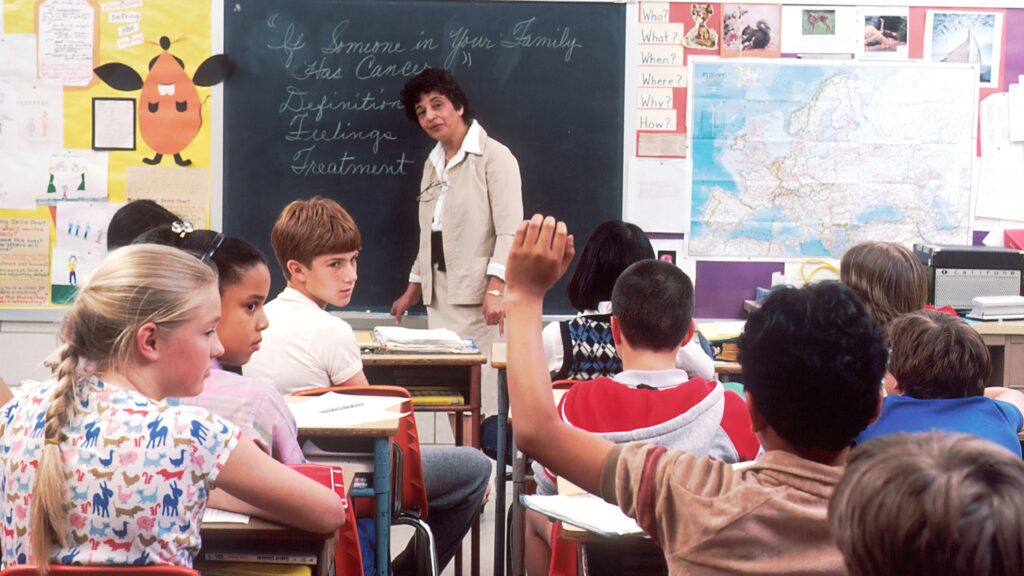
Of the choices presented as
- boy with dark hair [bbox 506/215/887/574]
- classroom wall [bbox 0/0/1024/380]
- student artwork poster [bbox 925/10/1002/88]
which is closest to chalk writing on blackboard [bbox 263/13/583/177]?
classroom wall [bbox 0/0/1024/380]

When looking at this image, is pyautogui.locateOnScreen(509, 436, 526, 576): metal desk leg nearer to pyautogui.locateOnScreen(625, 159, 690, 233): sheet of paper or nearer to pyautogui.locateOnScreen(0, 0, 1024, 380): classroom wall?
pyautogui.locateOnScreen(0, 0, 1024, 380): classroom wall

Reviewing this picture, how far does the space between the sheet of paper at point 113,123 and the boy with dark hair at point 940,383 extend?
379 centimetres

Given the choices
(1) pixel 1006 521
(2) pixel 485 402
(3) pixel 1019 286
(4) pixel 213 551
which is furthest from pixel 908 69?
(1) pixel 1006 521

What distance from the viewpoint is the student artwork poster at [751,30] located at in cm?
526

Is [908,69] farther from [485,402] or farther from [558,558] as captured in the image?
[558,558]

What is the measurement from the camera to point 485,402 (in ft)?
17.8

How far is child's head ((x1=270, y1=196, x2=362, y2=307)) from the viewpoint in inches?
133

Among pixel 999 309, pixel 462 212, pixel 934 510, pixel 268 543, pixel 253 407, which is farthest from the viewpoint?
pixel 462 212

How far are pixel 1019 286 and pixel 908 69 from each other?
1.11 m

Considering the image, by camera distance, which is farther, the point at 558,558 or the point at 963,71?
the point at 963,71

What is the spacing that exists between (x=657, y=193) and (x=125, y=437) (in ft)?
13.1

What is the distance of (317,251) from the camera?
3.40 meters

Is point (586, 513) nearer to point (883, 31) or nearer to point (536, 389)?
point (536, 389)

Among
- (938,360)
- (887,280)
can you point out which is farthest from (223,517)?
(887,280)
